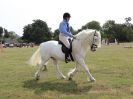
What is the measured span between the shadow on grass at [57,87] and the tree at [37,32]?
13515 cm

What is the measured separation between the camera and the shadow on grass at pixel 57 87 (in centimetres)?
1260

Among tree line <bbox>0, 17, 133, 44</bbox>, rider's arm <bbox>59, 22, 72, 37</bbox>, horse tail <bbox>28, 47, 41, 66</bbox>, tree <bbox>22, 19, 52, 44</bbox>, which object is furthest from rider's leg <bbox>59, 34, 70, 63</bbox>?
tree <bbox>22, 19, 52, 44</bbox>

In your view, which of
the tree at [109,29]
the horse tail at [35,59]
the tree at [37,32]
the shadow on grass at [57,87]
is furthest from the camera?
the tree at [37,32]

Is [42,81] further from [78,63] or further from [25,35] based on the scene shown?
[25,35]

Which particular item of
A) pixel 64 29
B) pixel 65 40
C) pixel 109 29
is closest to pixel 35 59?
pixel 65 40

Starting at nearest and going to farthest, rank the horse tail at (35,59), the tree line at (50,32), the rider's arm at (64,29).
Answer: the rider's arm at (64,29)
the horse tail at (35,59)
the tree line at (50,32)

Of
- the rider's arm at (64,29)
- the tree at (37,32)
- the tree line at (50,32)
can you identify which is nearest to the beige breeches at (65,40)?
the rider's arm at (64,29)

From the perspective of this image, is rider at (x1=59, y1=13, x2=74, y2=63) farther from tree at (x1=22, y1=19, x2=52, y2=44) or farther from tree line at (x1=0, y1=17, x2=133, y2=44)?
tree at (x1=22, y1=19, x2=52, y2=44)

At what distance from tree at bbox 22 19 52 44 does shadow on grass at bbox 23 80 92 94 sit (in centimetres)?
13515

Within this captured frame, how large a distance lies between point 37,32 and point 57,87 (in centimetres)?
14235

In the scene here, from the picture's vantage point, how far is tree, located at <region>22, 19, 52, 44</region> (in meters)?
152

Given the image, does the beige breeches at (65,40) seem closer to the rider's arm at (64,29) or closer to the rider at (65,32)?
the rider at (65,32)

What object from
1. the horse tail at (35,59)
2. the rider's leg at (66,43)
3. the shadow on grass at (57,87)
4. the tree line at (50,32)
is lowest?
the shadow on grass at (57,87)

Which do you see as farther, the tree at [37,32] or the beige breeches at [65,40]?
Result: the tree at [37,32]
